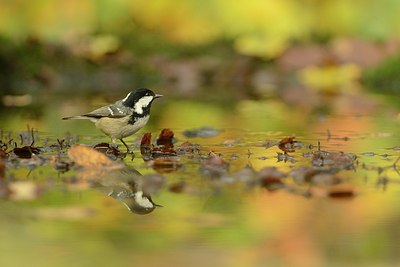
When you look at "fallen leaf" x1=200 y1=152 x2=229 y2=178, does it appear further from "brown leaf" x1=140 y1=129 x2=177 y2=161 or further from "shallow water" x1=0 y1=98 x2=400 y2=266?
"brown leaf" x1=140 y1=129 x2=177 y2=161

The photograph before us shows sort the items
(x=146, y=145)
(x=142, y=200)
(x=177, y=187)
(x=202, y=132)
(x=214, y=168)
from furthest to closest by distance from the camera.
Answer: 1. (x=202, y=132)
2. (x=146, y=145)
3. (x=214, y=168)
4. (x=177, y=187)
5. (x=142, y=200)

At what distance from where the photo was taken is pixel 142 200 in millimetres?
3982

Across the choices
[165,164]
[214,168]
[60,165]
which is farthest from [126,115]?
[214,168]

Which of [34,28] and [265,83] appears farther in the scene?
[34,28]

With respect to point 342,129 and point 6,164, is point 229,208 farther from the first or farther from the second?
point 342,129

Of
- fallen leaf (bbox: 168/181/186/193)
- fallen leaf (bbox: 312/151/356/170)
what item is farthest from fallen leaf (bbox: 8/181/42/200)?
fallen leaf (bbox: 312/151/356/170)

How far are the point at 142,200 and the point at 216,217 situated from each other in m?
0.47

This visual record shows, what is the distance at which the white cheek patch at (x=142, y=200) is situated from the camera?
387cm

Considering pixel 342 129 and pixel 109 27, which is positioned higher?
pixel 109 27

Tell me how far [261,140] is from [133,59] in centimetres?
733

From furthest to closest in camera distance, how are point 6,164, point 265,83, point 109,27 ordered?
point 109,27 → point 265,83 → point 6,164

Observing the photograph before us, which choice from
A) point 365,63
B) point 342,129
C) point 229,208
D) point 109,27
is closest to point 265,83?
point 365,63

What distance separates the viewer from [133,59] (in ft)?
44.3

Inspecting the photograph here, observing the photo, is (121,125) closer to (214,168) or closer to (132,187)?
(214,168)
